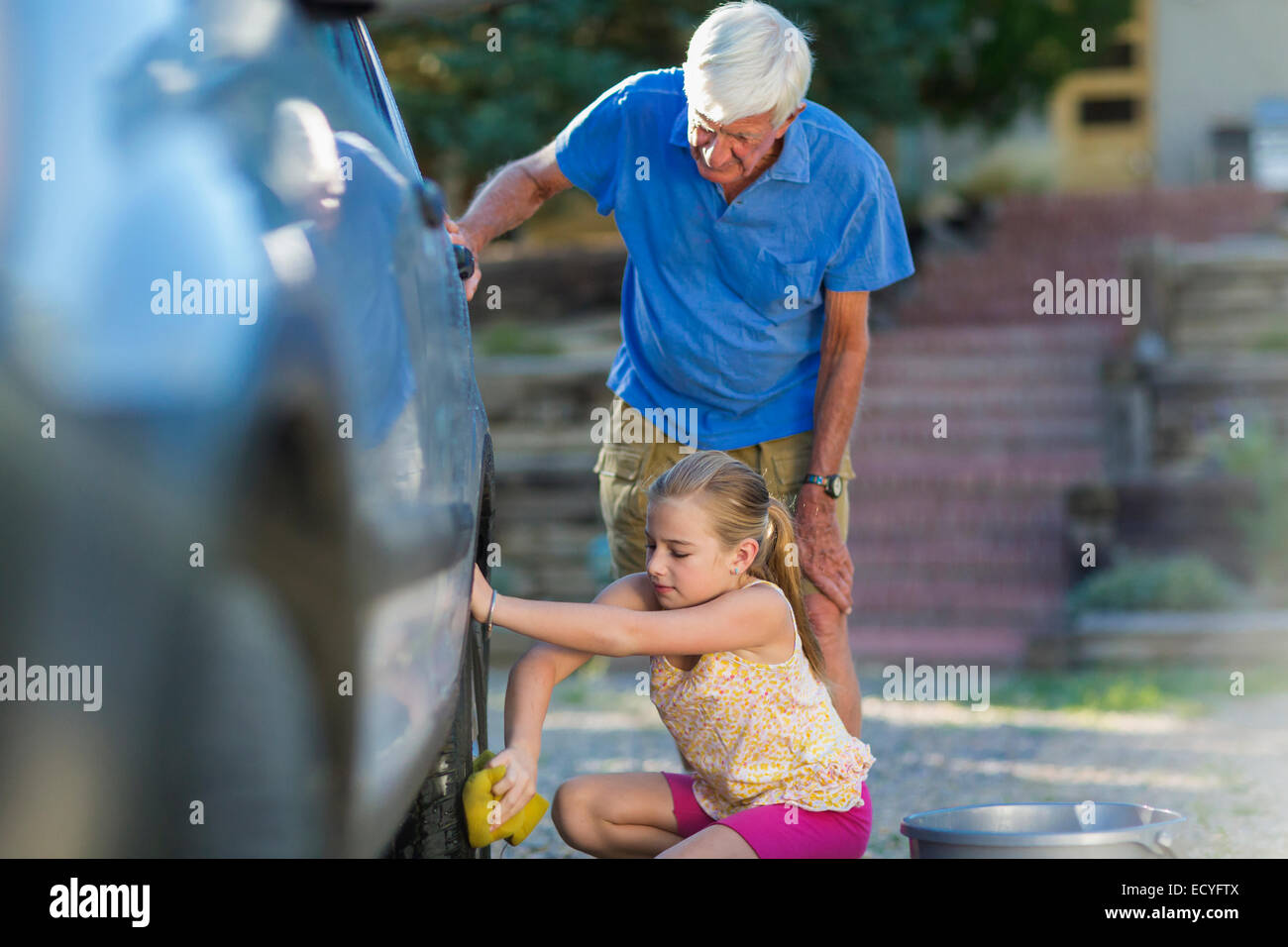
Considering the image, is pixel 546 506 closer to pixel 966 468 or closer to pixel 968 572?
pixel 968 572

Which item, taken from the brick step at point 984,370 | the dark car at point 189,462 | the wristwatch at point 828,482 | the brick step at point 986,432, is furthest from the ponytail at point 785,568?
the brick step at point 984,370

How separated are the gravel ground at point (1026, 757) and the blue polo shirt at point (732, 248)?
152 centimetres

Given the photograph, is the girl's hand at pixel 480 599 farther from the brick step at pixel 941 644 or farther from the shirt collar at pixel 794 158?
the brick step at pixel 941 644

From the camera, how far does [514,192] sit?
11.8ft

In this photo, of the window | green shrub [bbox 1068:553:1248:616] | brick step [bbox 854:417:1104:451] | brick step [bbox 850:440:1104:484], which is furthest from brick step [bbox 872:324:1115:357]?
the window

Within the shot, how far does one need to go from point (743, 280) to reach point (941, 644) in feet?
15.9

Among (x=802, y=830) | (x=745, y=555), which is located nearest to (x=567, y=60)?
(x=745, y=555)

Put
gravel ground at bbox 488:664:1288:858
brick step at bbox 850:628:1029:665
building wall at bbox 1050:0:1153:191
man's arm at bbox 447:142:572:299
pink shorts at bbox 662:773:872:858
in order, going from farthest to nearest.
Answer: building wall at bbox 1050:0:1153:191 → brick step at bbox 850:628:1029:665 → gravel ground at bbox 488:664:1288:858 → man's arm at bbox 447:142:572:299 → pink shorts at bbox 662:773:872:858

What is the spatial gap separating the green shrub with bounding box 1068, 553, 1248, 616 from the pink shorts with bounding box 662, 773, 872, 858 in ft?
17.8

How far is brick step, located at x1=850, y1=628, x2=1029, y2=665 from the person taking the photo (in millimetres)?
7793

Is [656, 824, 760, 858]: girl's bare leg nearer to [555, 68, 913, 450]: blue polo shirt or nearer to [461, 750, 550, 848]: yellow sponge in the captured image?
[461, 750, 550, 848]: yellow sponge

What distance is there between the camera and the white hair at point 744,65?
119 inches
